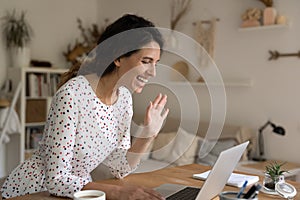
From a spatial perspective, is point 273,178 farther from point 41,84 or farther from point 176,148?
point 41,84

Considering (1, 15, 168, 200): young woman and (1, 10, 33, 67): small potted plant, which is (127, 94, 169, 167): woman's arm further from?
(1, 10, 33, 67): small potted plant

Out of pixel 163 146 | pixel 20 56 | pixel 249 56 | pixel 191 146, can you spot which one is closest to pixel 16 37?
pixel 20 56

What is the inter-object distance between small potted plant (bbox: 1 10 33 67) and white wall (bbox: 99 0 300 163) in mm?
1787

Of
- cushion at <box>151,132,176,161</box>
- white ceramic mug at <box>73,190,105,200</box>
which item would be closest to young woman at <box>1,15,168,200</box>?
white ceramic mug at <box>73,190,105,200</box>

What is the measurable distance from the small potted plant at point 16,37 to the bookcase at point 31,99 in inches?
5.1

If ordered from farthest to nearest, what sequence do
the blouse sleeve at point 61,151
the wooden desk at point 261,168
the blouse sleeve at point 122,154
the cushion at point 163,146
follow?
the cushion at point 163,146 < the wooden desk at point 261,168 < the blouse sleeve at point 122,154 < the blouse sleeve at point 61,151

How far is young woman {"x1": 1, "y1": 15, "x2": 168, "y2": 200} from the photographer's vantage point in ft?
4.16

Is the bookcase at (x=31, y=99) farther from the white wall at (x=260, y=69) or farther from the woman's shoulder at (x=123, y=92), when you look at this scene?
the woman's shoulder at (x=123, y=92)

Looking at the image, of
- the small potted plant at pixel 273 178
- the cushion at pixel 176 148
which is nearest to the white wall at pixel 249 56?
the cushion at pixel 176 148

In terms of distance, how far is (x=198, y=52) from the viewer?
3.96m

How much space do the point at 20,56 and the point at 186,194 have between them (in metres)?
3.32

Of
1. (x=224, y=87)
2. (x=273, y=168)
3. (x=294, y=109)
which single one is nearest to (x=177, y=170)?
(x=273, y=168)

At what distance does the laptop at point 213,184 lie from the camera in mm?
1026

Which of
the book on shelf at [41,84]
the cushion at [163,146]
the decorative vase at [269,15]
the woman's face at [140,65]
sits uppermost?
the decorative vase at [269,15]
